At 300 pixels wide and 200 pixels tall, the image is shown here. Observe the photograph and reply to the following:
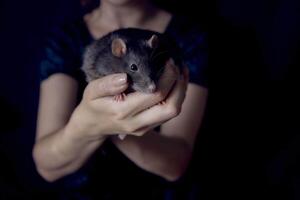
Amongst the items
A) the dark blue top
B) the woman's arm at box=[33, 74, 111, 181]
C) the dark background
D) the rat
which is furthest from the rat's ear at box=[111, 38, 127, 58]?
the dark background

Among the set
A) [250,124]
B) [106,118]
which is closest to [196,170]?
[250,124]

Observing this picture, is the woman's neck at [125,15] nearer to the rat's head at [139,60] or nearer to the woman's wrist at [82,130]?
the woman's wrist at [82,130]

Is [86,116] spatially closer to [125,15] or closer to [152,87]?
[152,87]

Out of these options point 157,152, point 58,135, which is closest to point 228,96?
point 157,152

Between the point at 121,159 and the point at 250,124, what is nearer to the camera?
the point at 121,159

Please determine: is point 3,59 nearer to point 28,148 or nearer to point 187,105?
point 28,148

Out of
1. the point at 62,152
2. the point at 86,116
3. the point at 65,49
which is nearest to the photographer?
the point at 86,116

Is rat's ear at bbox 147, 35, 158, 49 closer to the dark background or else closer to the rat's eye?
the rat's eye
